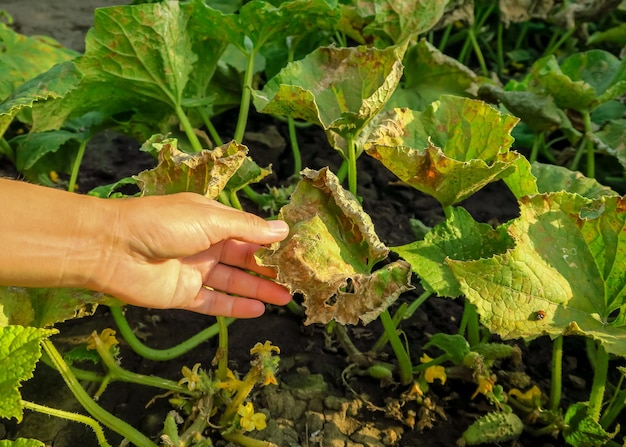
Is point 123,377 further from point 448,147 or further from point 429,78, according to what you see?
point 429,78

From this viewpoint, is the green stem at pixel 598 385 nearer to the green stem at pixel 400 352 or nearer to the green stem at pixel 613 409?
the green stem at pixel 613 409

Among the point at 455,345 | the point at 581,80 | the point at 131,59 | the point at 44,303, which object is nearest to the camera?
the point at 44,303

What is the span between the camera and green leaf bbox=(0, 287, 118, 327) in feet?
4.77

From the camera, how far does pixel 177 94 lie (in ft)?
7.18

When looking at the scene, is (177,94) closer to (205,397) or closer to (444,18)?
(205,397)

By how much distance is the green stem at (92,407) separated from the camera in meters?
1.47

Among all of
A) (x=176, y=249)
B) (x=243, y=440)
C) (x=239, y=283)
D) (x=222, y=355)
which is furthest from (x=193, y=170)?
(x=243, y=440)

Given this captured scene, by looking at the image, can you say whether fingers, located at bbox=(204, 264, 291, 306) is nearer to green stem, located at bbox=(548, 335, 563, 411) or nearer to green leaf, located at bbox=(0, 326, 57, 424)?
green leaf, located at bbox=(0, 326, 57, 424)

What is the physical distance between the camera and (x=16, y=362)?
1205mm

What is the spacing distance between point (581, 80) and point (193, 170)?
60.7 inches

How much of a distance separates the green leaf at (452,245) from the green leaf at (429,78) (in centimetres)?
100

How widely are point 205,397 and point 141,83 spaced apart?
3.73 ft

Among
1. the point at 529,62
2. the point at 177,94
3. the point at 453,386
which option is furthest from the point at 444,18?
the point at 453,386

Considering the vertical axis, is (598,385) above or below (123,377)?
above
